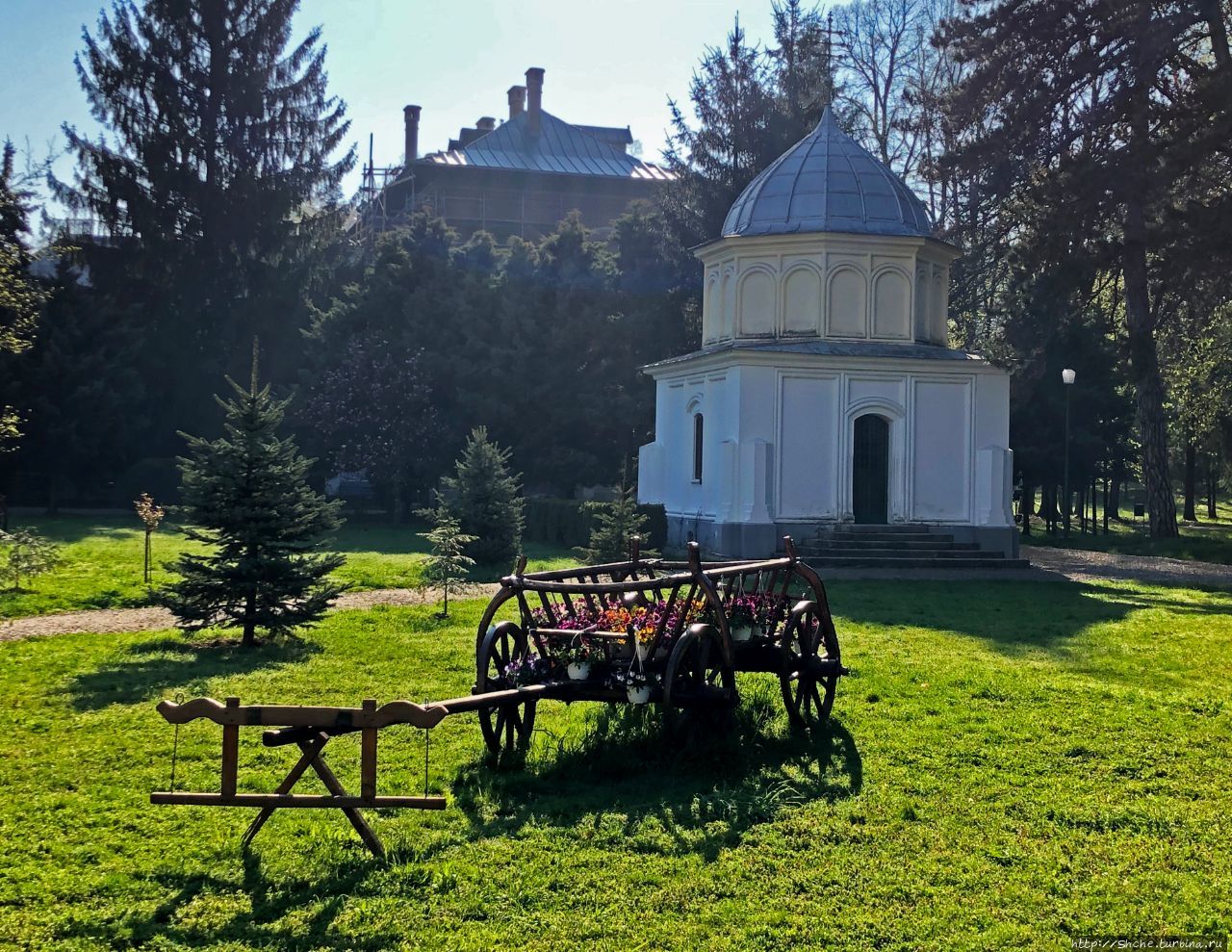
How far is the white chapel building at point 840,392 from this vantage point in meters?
25.8

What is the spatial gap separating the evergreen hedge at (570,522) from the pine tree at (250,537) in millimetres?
12156

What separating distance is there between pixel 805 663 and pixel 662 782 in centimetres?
192

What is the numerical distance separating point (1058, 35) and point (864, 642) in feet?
68.1

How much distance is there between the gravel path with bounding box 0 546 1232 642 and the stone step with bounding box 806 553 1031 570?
8.5 inches

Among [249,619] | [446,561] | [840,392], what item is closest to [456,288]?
[840,392]

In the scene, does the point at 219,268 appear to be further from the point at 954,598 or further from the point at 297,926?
the point at 297,926

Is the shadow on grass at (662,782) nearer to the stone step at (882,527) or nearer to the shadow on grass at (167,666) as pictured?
the shadow on grass at (167,666)

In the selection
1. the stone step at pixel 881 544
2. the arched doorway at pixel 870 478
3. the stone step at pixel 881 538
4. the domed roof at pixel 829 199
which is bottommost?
the stone step at pixel 881 544

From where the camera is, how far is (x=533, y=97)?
2598 inches

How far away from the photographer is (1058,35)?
29172 mm

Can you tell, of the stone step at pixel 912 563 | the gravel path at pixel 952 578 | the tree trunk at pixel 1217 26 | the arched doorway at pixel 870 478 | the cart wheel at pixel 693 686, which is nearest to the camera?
the cart wheel at pixel 693 686

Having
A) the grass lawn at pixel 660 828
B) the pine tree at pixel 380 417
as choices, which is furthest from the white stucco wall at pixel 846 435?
the pine tree at pixel 380 417

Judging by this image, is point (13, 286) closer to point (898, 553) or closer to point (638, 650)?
point (898, 553)

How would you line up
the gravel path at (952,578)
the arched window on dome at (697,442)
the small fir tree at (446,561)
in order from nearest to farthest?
the gravel path at (952,578), the small fir tree at (446,561), the arched window on dome at (697,442)
